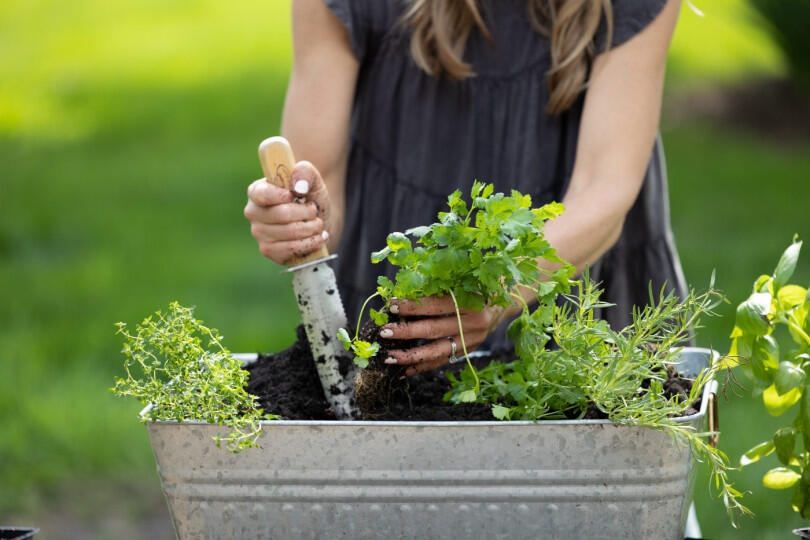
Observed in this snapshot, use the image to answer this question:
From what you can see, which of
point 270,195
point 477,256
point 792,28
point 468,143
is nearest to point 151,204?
point 792,28

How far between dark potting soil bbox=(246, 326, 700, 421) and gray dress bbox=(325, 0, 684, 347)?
1.41 ft

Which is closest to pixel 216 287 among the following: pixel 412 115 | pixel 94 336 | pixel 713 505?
pixel 94 336

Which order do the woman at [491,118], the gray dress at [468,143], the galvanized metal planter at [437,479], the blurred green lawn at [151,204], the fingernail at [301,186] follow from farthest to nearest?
the blurred green lawn at [151,204]
the gray dress at [468,143]
the woman at [491,118]
the fingernail at [301,186]
the galvanized metal planter at [437,479]

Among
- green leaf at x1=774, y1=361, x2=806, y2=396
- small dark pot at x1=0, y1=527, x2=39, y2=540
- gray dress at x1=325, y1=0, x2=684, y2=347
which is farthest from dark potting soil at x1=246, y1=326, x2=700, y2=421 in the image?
gray dress at x1=325, y1=0, x2=684, y2=347

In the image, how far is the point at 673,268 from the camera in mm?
1938

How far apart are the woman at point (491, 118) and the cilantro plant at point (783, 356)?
42 centimetres

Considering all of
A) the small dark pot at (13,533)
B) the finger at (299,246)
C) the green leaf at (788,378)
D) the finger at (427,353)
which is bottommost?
the small dark pot at (13,533)

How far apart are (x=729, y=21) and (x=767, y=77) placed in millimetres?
1176

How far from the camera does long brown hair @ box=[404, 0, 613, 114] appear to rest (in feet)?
5.42

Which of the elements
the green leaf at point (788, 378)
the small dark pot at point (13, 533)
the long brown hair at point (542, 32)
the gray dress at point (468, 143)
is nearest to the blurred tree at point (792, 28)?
the gray dress at point (468, 143)

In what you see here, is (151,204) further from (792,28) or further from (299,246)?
(299,246)

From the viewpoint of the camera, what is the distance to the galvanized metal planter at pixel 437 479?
100 cm

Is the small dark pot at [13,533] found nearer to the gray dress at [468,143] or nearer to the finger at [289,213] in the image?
the finger at [289,213]

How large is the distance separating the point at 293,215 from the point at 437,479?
1.21 feet
